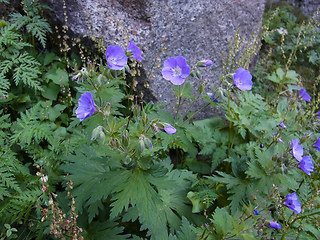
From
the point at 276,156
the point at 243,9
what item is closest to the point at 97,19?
the point at 243,9

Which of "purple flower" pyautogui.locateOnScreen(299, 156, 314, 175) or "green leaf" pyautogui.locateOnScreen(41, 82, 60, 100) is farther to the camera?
"green leaf" pyautogui.locateOnScreen(41, 82, 60, 100)

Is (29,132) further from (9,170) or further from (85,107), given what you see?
(85,107)

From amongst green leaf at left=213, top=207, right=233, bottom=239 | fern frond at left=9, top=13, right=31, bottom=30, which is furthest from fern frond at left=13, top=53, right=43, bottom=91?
green leaf at left=213, top=207, right=233, bottom=239

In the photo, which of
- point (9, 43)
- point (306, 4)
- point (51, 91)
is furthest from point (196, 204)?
point (306, 4)

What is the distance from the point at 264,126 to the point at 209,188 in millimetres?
782

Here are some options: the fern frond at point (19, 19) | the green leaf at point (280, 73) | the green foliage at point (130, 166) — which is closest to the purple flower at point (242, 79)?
the green foliage at point (130, 166)

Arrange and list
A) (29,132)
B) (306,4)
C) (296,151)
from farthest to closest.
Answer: (306,4), (29,132), (296,151)

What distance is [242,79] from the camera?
6.76 feet

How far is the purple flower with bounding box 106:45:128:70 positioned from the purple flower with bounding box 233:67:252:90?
0.82 m

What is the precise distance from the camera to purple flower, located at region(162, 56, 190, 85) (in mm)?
1905

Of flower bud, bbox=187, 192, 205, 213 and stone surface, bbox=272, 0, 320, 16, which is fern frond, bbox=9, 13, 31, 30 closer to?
flower bud, bbox=187, 192, 205, 213

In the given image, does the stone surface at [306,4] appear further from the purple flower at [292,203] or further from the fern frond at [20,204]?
the fern frond at [20,204]

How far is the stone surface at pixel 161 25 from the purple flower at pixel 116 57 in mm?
963

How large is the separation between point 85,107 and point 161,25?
1.68 m
